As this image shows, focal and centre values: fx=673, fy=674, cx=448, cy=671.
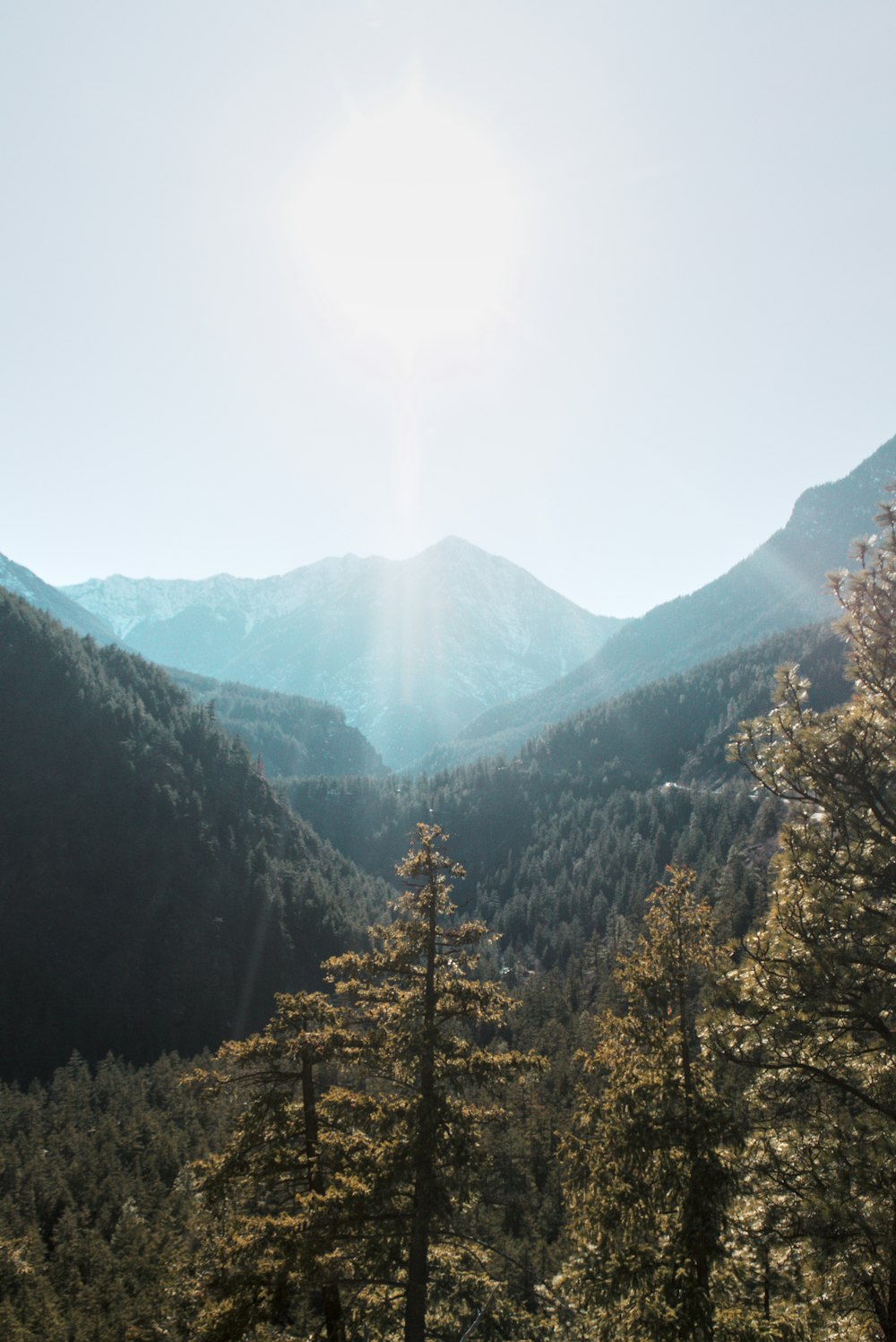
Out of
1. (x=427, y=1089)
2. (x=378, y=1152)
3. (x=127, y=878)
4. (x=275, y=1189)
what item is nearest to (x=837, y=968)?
(x=427, y=1089)

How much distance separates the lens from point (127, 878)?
153 metres

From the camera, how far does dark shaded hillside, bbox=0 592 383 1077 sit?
134 meters

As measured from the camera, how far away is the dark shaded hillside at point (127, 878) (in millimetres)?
133875

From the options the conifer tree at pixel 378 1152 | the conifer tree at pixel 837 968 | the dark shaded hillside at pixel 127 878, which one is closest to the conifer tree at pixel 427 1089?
the conifer tree at pixel 378 1152

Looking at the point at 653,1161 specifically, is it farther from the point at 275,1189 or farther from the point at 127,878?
the point at 127,878

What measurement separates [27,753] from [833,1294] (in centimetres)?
Answer: 18525

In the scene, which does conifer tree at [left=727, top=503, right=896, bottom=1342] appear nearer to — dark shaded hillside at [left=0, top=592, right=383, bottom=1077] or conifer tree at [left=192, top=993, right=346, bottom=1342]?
conifer tree at [left=192, top=993, right=346, bottom=1342]

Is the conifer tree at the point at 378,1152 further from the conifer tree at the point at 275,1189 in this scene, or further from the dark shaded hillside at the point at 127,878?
the dark shaded hillside at the point at 127,878

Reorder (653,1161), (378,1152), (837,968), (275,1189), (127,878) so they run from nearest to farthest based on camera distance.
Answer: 1. (837,968)
2. (378,1152)
3. (653,1161)
4. (275,1189)
5. (127,878)

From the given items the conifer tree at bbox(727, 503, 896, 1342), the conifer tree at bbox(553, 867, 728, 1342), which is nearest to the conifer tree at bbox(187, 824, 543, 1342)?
the conifer tree at bbox(553, 867, 728, 1342)

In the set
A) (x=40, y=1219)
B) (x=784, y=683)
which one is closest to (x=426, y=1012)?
(x=784, y=683)

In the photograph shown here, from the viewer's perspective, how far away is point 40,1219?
196ft

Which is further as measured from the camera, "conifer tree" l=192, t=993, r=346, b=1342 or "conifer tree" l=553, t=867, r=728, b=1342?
"conifer tree" l=192, t=993, r=346, b=1342

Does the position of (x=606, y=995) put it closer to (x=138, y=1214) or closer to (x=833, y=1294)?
(x=138, y=1214)
